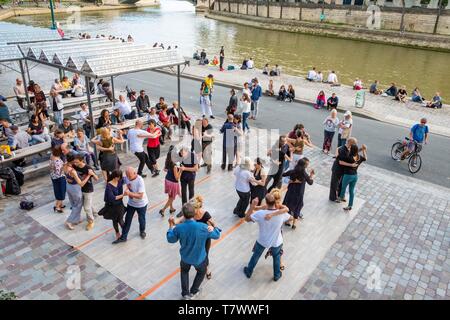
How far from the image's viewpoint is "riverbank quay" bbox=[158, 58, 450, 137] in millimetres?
16594

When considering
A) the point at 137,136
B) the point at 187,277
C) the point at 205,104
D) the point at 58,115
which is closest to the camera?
the point at 187,277

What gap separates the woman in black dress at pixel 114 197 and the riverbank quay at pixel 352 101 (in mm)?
12994

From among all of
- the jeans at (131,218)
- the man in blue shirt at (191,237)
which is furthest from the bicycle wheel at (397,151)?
the man in blue shirt at (191,237)

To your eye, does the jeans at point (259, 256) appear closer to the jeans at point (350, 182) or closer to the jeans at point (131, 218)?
the jeans at point (131, 218)

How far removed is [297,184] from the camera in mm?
7539

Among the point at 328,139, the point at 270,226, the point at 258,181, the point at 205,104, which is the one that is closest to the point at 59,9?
the point at 205,104

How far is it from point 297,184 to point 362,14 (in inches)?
2181

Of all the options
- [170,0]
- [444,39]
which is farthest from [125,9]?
[444,39]

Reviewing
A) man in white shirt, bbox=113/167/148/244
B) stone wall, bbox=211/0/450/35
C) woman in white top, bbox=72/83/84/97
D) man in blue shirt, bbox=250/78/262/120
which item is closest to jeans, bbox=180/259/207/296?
man in white shirt, bbox=113/167/148/244

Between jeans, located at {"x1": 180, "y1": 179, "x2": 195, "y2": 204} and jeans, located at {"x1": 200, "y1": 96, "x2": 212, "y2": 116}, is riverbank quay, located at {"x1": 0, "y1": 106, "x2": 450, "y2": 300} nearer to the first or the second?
jeans, located at {"x1": 180, "y1": 179, "x2": 195, "y2": 204}

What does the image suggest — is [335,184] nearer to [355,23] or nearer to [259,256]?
[259,256]

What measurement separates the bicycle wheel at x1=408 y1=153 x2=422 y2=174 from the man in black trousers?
141 inches
